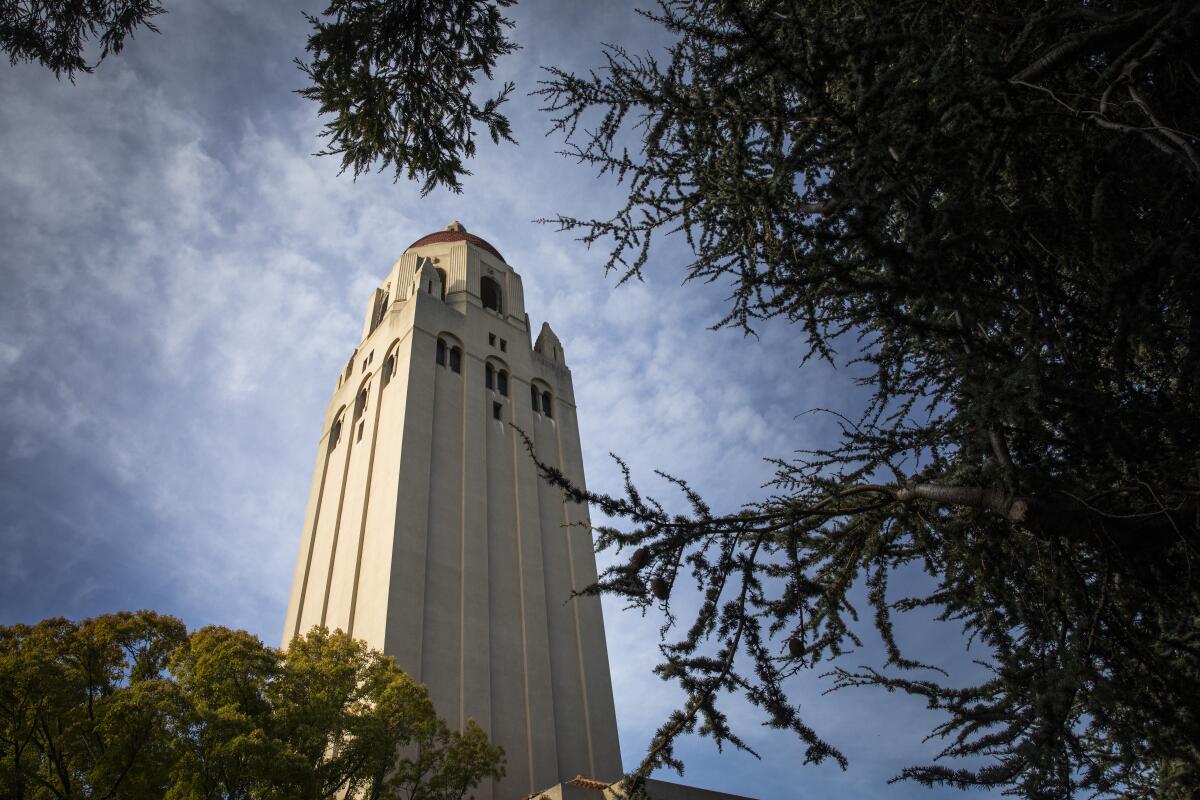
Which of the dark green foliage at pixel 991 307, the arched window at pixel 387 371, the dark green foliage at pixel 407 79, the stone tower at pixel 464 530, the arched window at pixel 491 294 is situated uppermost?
the arched window at pixel 491 294

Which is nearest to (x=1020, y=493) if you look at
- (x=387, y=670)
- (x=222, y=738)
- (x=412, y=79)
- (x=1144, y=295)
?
(x=1144, y=295)

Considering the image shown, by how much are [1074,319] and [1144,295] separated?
126 centimetres

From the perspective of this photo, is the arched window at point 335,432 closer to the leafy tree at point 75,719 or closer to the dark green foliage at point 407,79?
the leafy tree at point 75,719

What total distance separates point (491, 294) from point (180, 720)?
3149cm

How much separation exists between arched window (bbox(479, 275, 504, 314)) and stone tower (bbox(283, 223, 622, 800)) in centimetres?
37

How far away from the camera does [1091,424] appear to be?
4.19 meters

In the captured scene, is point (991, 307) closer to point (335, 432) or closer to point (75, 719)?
point (75, 719)

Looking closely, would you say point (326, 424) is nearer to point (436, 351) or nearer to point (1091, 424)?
point (436, 351)

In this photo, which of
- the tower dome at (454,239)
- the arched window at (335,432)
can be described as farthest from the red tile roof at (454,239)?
the arched window at (335,432)

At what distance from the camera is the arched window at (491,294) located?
40.5 metres

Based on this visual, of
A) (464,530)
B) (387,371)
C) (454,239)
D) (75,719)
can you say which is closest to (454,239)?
(454,239)

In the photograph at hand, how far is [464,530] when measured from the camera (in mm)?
27438

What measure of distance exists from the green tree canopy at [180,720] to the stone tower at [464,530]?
26.2ft

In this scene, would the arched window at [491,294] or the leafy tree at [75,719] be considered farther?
the arched window at [491,294]
